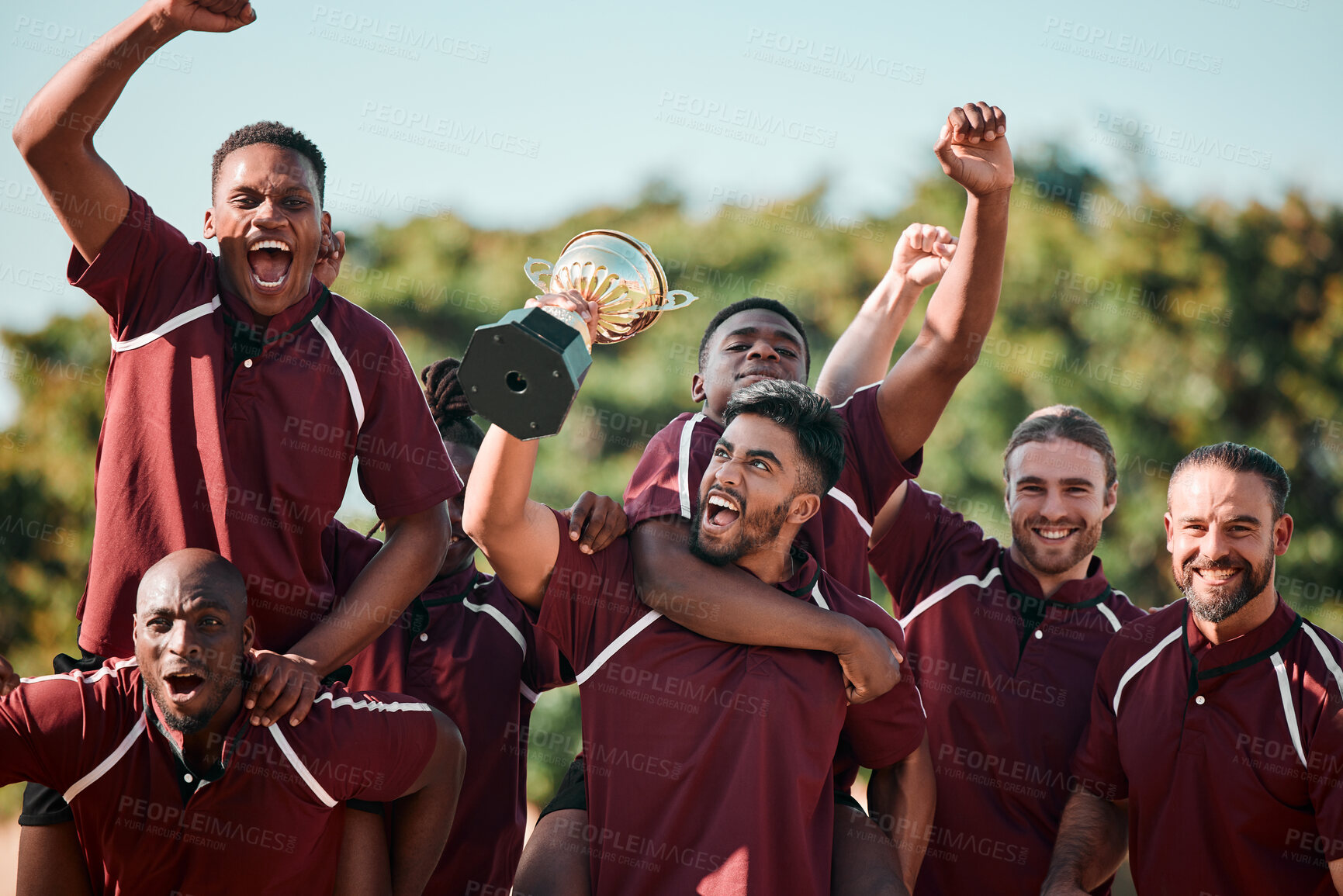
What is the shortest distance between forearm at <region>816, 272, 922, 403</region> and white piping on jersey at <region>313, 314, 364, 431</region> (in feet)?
7.04

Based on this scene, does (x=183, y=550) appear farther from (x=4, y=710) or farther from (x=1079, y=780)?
(x=1079, y=780)

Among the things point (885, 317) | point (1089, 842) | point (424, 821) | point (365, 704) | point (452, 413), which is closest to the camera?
point (365, 704)

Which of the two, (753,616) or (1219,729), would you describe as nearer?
(753,616)

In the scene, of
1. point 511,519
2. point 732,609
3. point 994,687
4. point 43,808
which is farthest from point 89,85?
point 994,687

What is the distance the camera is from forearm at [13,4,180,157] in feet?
9.93

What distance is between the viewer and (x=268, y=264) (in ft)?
11.4

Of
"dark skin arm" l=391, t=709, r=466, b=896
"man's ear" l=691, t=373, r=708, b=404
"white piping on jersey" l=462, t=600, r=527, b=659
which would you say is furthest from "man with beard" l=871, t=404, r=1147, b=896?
"dark skin arm" l=391, t=709, r=466, b=896

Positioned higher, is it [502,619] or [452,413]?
[452,413]

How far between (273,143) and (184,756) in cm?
185

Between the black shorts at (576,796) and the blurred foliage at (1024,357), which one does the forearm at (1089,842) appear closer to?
the black shorts at (576,796)

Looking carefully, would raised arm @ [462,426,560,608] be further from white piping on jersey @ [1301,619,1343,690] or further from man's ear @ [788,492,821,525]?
white piping on jersey @ [1301,619,1343,690]

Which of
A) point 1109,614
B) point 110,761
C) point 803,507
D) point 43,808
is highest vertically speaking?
point 1109,614

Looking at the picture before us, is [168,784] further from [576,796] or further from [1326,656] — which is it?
[1326,656]

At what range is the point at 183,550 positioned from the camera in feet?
10.8
